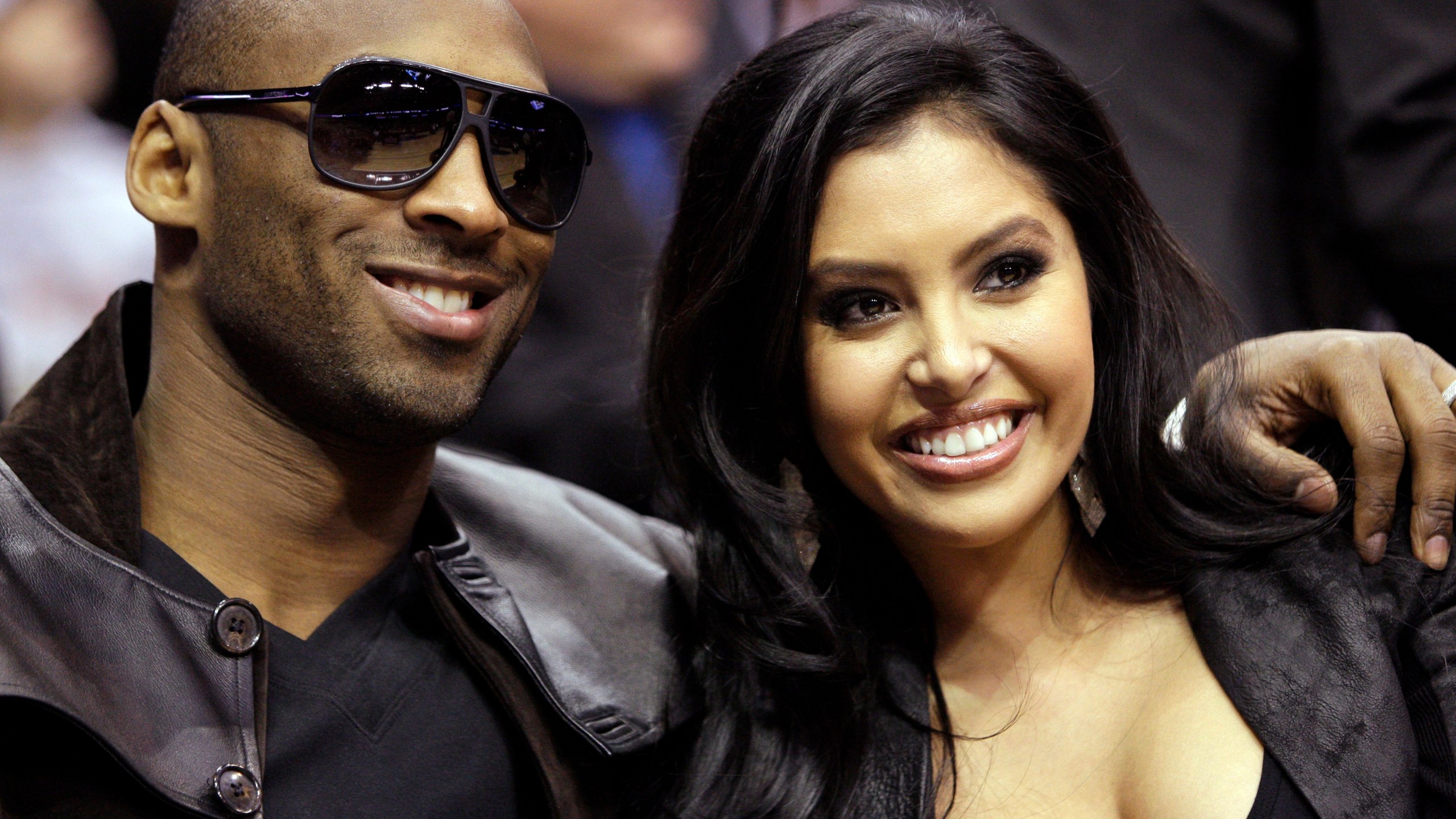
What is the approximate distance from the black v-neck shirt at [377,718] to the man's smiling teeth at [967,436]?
0.87 metres

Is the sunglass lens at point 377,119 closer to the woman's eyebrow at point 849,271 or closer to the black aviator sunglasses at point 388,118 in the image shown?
the black aviator sunglasses at point 388,118

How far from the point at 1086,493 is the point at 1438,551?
553 mm

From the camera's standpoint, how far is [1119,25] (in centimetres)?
357

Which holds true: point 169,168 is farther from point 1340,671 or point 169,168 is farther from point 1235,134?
point 1235,134

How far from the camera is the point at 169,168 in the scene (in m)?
2.45

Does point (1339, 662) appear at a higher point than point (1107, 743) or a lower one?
higher

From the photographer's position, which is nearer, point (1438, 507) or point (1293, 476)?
point (1438, 507)

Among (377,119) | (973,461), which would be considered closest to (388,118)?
(377,119)

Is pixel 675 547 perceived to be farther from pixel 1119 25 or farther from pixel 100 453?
pixel 1119 25

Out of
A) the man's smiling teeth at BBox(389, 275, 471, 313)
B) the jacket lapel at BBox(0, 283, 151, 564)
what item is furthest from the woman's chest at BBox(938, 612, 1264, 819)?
the jacket lapel at BBox(0, 283, 151, 564)

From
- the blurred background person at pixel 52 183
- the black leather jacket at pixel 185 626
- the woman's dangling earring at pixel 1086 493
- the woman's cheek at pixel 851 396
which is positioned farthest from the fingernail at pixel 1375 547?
the blurred background person at pixel 52 183

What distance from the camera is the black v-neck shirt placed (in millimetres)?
2213

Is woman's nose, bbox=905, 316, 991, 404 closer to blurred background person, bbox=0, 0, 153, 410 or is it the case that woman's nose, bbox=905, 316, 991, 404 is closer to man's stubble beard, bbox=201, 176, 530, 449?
man's stubble beard, bbox=201, 176, 530, 449

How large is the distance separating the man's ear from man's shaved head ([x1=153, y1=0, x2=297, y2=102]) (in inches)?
2.1
